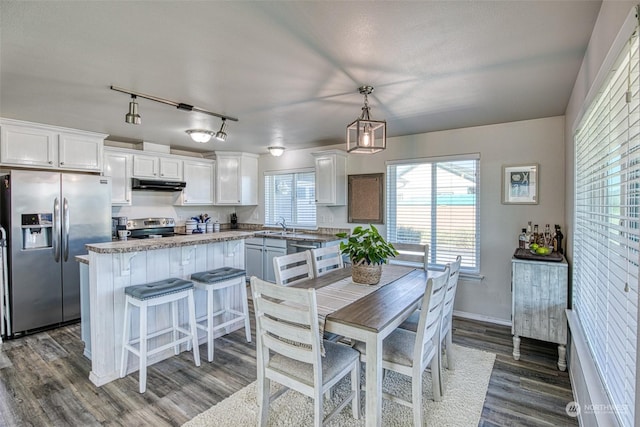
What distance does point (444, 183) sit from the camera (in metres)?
4.14

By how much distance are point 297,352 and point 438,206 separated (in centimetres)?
307

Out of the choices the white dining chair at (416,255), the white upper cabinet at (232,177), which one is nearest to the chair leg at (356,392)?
the white dining chair at (416,255)

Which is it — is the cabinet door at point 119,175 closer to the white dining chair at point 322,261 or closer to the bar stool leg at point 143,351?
the bar stool leg at point 143,351

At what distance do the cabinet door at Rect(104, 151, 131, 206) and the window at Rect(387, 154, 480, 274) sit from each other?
148 inches

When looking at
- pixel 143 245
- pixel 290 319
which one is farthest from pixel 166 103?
pixel 290 319

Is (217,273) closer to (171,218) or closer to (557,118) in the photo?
(171,218)

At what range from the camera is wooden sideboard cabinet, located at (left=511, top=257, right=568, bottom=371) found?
2.71 metres

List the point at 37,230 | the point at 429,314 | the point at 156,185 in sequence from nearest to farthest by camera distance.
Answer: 1. the point at 429,314
2. the point at 37,230
3. the point at 156,185

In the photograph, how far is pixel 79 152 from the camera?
4.01 meters

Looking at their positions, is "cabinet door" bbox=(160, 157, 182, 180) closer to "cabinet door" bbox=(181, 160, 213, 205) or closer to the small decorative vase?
"cabinet door" bbox=(181, 160, 213, 205)

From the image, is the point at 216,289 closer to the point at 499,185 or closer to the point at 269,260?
the point at 269,260

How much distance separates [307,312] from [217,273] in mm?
1696

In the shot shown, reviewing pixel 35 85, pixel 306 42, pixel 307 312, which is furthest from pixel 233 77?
pixel 307 312

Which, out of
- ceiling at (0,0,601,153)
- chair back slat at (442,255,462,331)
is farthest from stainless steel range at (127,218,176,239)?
chair back slat at (442,255,462,331)
